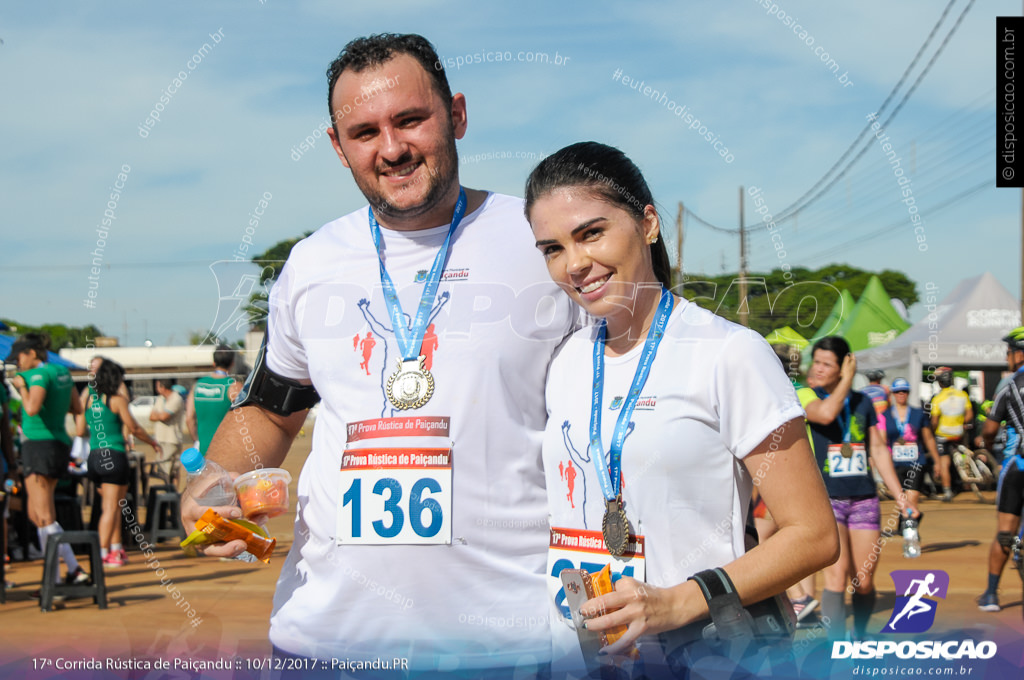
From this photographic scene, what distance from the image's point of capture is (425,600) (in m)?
2.16

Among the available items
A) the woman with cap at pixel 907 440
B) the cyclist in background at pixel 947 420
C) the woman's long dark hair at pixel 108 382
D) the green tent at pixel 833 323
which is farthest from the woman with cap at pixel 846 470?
the cyclist in background at pixel 947 420

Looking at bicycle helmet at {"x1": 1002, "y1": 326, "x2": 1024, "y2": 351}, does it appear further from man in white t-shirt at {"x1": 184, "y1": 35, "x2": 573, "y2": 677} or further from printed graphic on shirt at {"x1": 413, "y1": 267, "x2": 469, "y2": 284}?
printed graphic on shirt at {"x1": 413, "y1": 267, "x2": 469, "y2": 284}

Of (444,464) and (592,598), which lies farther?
(444,464)

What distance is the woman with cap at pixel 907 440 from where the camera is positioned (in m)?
7.95

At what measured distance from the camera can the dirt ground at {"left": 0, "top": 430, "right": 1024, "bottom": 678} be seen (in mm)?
5188

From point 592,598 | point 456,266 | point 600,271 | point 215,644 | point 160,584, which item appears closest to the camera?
point 592,598

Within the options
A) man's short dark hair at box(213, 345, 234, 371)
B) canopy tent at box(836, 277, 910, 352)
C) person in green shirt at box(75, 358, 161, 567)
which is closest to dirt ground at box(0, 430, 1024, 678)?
person in green shirt at box(75, 358, 161, 567)

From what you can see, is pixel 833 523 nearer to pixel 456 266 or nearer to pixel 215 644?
pixel 456 266

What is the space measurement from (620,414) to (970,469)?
13.0 m

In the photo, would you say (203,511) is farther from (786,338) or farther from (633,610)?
(786,338)

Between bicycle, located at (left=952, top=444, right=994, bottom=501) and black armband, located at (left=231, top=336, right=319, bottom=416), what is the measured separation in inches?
501

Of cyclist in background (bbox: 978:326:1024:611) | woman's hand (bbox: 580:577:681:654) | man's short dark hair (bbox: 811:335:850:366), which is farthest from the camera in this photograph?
cyclist in background (bbox: 978:326:1024:611)

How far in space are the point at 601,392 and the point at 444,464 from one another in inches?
16.9

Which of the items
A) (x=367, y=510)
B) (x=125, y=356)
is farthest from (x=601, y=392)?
(x=125, y=356)
